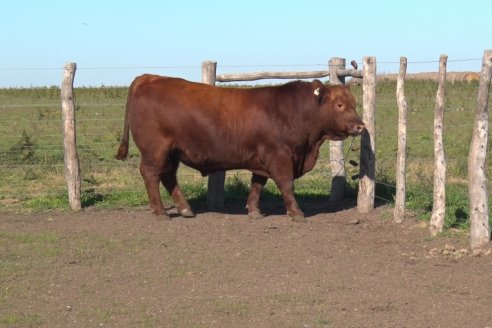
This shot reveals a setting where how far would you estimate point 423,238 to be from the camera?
953cm

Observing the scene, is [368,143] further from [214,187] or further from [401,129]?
[214,187]

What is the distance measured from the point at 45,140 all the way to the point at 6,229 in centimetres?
922

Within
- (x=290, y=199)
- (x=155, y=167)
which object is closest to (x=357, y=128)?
(x=290, y=199)

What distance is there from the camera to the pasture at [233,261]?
22.5ft

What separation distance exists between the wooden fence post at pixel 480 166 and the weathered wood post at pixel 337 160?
11.4ft

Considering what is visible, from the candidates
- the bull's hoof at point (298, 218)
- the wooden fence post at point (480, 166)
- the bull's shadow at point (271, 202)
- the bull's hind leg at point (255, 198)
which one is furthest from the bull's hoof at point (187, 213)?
the wooden fence post at point (480, 166)

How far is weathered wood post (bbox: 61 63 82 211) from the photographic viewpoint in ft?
38.5

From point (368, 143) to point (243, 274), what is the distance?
359 centimetres

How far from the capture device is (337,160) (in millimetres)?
12016

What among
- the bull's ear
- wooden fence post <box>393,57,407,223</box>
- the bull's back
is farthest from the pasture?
the bull's ear

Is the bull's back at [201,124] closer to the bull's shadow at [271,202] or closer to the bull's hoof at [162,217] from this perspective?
the bull's hoof at [162,217]

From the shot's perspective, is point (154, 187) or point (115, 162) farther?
point (115, 162)

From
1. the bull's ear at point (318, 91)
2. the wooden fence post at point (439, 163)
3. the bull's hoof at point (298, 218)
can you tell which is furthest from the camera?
the bull's ear at point (318, 91)

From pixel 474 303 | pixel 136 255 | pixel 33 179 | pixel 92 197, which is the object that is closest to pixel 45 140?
pixel 33 179
